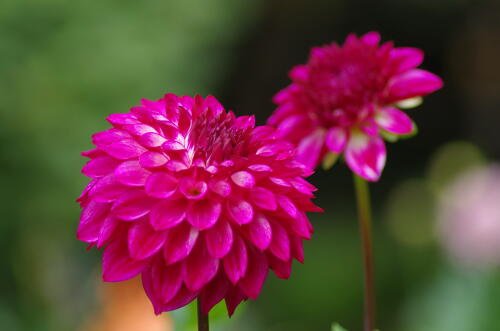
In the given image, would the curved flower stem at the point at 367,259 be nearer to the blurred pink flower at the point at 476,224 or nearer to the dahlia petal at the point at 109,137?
the dahlia petal at the point at 109,137

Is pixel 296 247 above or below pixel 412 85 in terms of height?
below

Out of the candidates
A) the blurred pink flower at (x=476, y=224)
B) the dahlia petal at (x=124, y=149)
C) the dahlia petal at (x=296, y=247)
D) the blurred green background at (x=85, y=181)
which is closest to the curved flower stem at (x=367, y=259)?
the dahlia petal at (x=296, y=247)

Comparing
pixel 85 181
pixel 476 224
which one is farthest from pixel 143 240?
pixel 85 181

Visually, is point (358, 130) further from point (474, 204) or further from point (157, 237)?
point (474, 204)

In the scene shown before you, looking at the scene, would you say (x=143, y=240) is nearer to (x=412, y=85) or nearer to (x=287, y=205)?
(x=287, y=205)

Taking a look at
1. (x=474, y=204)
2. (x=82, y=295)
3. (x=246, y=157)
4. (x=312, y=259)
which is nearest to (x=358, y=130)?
(x=246, y=157)

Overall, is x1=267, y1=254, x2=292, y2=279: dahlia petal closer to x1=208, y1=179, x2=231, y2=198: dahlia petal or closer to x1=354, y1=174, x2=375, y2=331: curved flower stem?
x1=208, y1=179, x2=231, y2=198: dahlia petal
